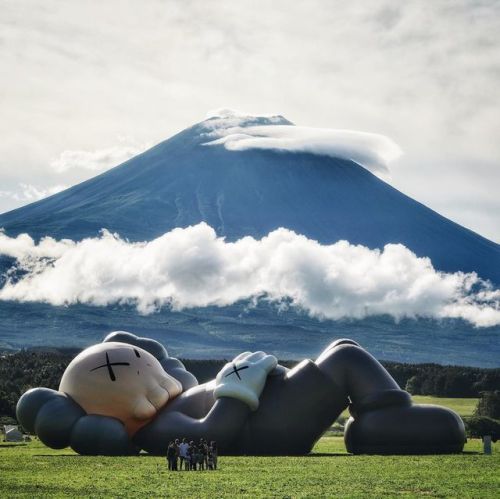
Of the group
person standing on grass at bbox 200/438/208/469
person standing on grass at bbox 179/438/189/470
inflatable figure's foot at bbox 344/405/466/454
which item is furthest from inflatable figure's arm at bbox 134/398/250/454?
inflatable figure's foot at bbox 344/405/466/454

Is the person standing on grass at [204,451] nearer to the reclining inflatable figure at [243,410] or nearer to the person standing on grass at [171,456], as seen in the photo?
the person standing on grass at [171,456]

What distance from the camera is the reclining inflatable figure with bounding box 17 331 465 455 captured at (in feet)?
91.8

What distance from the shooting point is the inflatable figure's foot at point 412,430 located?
27891 millimetres

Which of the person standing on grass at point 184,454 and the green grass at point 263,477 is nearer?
the green grass at point 263,477

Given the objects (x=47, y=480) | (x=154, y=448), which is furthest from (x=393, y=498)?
(x=154, y=448)

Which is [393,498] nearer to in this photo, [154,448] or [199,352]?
[154,448]

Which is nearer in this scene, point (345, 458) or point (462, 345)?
point (345, 458)

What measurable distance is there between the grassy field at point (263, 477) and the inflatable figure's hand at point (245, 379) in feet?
5.40

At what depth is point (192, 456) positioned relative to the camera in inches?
992

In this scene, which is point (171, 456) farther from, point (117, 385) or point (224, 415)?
point (117, 385)

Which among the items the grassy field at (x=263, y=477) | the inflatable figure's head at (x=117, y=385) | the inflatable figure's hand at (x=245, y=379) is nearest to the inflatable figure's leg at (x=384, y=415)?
the grassy field at (x=263, y=477)

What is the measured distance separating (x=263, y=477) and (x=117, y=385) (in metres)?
7.78

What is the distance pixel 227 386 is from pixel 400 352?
486ft

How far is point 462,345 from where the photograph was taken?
194500mm
